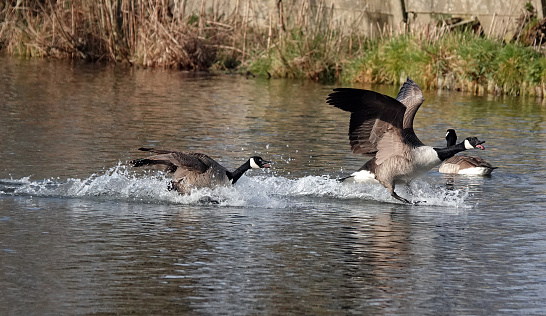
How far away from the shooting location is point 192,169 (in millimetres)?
9891

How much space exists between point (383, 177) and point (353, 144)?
61 centimetres

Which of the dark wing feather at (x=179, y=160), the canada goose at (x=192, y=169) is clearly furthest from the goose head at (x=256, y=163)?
the dark wing feather at (x=179, y=160)

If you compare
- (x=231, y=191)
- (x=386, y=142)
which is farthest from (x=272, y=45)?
(x=231, y=191)

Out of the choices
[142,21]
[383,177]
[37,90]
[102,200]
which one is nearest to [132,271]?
[102,200]

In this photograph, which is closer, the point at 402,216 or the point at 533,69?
the point at 402,216

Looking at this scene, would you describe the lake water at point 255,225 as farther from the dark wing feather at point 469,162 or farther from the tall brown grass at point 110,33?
the tall brown grass at point 110,33

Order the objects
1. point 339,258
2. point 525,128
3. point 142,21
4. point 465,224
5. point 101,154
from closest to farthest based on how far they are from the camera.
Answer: point 339,258
point 465,224
point 101,154
point 525,128
point 142,21

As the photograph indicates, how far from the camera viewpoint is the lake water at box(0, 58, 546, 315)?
641cm

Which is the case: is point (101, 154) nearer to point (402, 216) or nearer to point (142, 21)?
point (402, 216)

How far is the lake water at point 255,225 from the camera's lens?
6.41 metres

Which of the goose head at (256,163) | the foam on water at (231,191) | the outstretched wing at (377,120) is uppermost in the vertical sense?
the outstretched wing at (377,120)

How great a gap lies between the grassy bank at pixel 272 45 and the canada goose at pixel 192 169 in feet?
46.0

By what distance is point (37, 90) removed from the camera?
66.6ft

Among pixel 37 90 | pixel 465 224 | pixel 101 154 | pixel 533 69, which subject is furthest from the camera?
pixel 533 69
